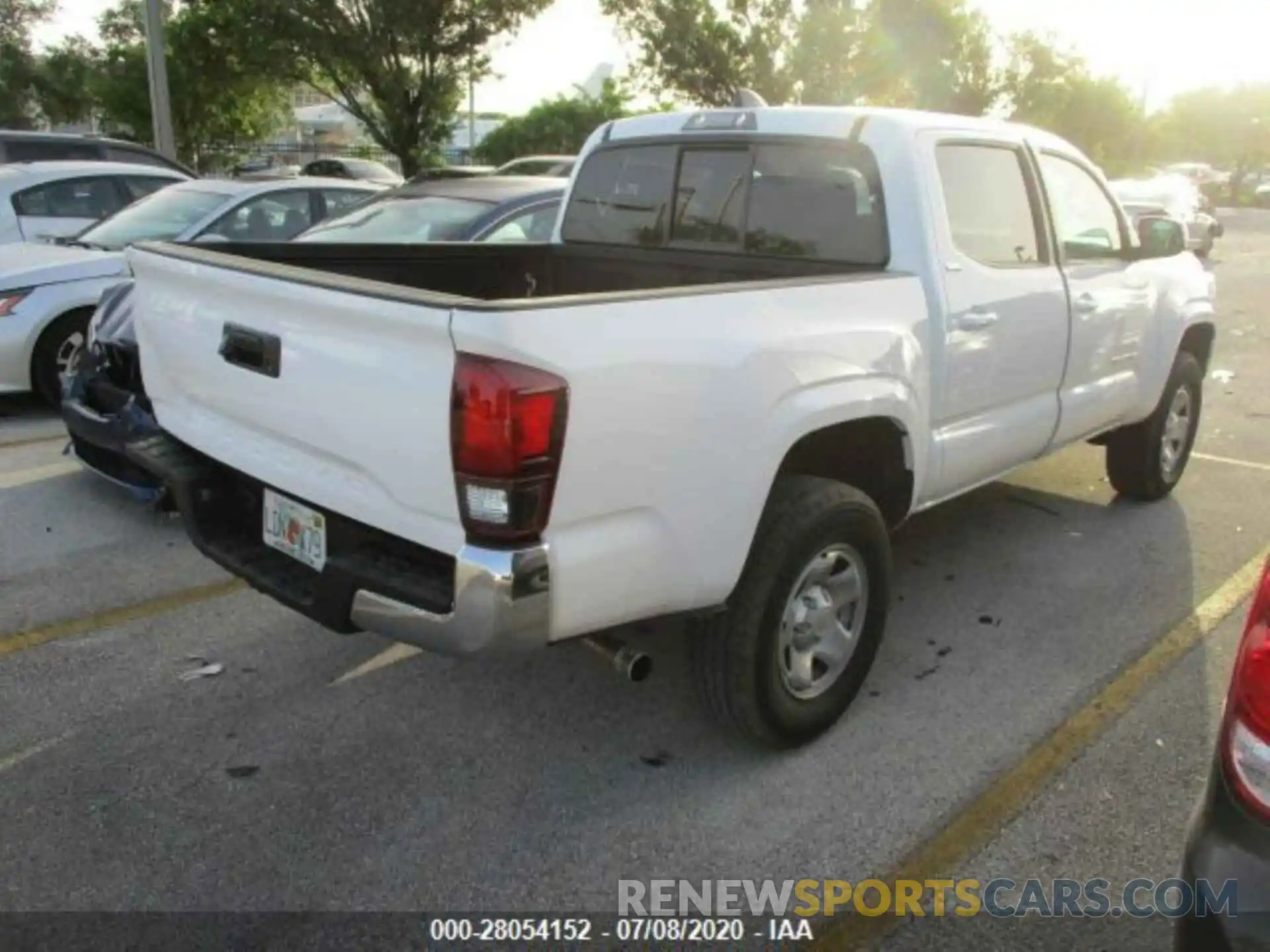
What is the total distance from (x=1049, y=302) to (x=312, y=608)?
305 cm

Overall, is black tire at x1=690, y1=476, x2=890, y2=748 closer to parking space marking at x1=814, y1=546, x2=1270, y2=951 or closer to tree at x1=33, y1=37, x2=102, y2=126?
parking space marking at x1=814, y1=546, x2=1270, y2=951

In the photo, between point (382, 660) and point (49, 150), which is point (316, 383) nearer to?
point (382, 660)

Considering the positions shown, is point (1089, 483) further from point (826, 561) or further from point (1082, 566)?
point (826, 561)

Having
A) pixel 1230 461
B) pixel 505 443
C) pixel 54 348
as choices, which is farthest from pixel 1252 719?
pixel 54 348

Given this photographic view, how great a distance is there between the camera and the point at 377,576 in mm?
2580

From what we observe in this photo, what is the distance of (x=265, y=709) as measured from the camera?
11.3ft

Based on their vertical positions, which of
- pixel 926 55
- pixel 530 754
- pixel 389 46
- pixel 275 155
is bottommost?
pixel 530 754

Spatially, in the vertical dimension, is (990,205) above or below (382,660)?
above

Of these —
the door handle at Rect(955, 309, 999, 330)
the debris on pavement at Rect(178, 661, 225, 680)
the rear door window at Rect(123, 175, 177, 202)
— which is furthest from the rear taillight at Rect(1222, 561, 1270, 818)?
the rear door window at Rect(123, 175, 177, 202)

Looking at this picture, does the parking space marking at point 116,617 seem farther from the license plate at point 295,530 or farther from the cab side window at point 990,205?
the cab side window at point 990,205

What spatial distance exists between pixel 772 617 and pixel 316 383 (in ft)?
4.59

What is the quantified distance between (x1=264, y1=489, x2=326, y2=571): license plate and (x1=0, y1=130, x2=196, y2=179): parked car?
9.71 m

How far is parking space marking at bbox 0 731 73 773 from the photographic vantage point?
3096mm

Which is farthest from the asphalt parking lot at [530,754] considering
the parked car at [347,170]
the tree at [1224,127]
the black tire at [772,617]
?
the tree at [1224,127]
